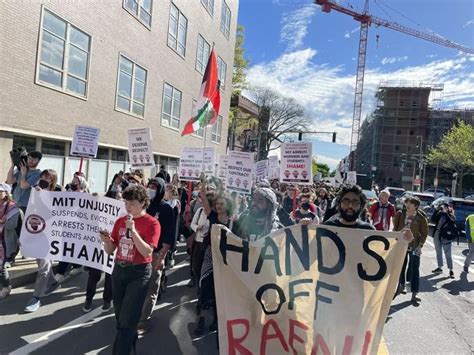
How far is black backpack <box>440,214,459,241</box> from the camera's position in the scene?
930 cm

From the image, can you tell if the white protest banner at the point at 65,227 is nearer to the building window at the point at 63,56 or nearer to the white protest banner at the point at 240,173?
the white protest banner at the point at 240,173

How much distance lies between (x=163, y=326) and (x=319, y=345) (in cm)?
251

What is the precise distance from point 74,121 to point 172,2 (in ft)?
31.2

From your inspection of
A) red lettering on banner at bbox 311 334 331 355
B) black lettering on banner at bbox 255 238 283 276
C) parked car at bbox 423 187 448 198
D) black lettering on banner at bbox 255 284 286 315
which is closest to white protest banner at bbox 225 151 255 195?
black lettering on banner at bbox 255 238 283 276

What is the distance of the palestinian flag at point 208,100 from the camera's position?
26.6 ft

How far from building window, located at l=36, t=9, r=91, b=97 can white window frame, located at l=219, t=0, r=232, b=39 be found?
16.6 m

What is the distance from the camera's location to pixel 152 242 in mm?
3791

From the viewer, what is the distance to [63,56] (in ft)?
39.9

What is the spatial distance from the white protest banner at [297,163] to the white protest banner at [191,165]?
210 cm

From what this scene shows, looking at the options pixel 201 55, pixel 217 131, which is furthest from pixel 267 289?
pixel 217 131

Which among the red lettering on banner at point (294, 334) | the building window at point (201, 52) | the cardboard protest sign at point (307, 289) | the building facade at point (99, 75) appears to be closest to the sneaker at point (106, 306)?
the cardboard protest sign at point (307, 289)

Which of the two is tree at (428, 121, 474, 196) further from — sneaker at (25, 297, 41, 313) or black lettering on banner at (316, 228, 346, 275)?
sneaker at (25, 297, 41, 313)

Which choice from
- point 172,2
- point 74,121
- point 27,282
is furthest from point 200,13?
point 27,282

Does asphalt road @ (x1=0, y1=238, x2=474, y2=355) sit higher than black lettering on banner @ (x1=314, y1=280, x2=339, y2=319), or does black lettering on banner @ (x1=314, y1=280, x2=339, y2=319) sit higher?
black lettering on banner @ (x1=314, y1=280, x2=339, y2=319)
